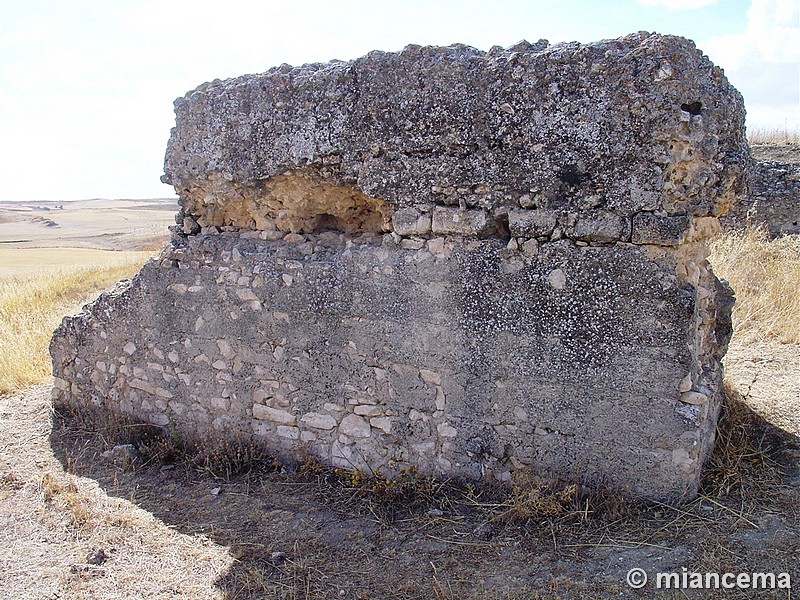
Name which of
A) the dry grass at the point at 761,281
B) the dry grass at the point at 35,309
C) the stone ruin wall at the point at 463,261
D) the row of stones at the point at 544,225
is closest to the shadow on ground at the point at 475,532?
the stone ruin wall at the point at 463,261

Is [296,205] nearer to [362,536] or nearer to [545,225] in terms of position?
[545,225]

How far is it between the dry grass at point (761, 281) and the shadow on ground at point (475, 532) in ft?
7.65

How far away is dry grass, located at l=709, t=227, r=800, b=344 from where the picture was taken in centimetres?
586

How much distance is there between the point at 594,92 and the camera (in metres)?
2.94

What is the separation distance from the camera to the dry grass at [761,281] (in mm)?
5859

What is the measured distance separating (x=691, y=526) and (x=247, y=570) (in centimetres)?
212

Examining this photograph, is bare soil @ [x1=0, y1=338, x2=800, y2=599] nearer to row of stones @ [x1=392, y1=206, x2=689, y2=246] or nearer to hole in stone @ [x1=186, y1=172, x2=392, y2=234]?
row of stones @ [x1=392, y1=206, x2=689, y2=246]

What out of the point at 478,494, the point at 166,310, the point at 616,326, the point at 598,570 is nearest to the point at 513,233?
the point at 616,326

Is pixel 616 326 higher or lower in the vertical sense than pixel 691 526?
higher

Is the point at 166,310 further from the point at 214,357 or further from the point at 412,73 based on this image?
the point at 412,73

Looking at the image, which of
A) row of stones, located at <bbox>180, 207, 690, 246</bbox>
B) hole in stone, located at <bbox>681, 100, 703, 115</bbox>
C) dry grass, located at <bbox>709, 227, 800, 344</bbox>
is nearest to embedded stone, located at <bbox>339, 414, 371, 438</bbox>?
row of stones, located at <bbox>180, 207, 690, 246</bbox>

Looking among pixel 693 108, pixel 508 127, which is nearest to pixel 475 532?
pixel 508 127

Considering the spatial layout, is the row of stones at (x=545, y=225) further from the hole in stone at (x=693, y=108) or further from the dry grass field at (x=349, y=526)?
the dry grass field at (x=349, y=526)

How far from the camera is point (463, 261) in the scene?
3279 millimetres
